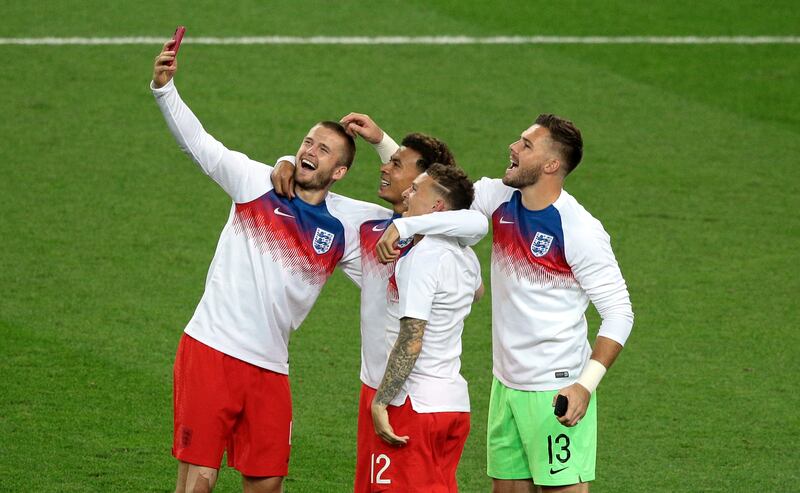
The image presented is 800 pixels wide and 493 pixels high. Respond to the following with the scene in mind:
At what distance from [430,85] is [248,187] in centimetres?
784

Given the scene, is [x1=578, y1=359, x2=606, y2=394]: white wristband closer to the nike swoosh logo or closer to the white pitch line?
the nike swoosh logo

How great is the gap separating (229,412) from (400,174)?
1.20 metres

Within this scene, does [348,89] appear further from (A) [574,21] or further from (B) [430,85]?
(A) [574,21]

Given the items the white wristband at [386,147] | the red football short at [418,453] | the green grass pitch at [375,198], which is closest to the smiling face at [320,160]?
the white wristband at [386,147]

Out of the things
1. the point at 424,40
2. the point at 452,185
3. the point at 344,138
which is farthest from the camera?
the point at 424,40

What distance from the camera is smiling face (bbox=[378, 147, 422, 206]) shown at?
5383 mm

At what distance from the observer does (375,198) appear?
35.8ft

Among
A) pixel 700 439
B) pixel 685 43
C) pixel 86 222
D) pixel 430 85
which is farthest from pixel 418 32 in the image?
pixel 700 439

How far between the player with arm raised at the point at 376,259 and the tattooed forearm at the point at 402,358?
0.24 meters

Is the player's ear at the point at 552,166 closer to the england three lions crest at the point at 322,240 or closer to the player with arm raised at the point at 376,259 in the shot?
the player with arm raised at the point at 376,259

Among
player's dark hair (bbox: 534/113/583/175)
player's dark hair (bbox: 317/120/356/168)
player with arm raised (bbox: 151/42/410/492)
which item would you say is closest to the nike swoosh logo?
player with arm raised (bbox: 151/42/410/492)

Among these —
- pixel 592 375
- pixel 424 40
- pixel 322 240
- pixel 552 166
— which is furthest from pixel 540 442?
pixel 424 40

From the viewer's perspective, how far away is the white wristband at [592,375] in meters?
A: 4.93

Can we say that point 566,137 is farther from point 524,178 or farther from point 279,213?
point 279,213
